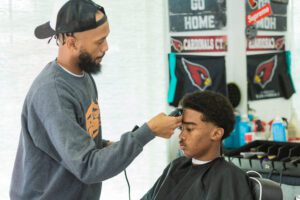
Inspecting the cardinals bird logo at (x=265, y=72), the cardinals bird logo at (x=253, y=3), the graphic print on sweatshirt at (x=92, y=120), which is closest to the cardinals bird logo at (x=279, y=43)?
the cardinals bird logo at (x=265, y=72)

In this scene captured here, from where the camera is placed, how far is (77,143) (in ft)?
4.72

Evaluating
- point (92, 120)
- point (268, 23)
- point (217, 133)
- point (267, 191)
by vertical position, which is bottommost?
point (267, 191)

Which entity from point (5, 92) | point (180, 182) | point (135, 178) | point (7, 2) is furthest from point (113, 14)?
point (180, 182)

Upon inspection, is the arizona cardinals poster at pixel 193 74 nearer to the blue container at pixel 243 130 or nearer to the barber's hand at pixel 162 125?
the blue container at pixel 243 130

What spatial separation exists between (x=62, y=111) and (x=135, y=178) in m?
1.59

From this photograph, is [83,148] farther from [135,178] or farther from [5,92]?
[135,178]

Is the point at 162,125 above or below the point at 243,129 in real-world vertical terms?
above

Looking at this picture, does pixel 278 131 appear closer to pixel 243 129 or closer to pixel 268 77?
pixel 243 129

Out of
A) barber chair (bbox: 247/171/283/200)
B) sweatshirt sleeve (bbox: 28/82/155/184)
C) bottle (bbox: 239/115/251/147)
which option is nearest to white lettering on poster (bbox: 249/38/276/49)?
bottle (bbox: 239/115/251/147)

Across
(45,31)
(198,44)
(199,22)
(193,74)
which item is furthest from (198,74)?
(45,31)

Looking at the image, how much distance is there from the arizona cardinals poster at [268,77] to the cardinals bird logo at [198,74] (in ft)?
1.38

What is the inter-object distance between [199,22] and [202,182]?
5.41 ft

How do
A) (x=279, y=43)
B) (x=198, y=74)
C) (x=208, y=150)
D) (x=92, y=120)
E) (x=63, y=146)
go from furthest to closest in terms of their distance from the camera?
(x=279, y=43), (x=198, y=74), (x=208, y=150), (x=92, y=120), (x=63, y=146)

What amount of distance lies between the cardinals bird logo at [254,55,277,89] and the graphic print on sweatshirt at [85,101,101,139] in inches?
84.6
